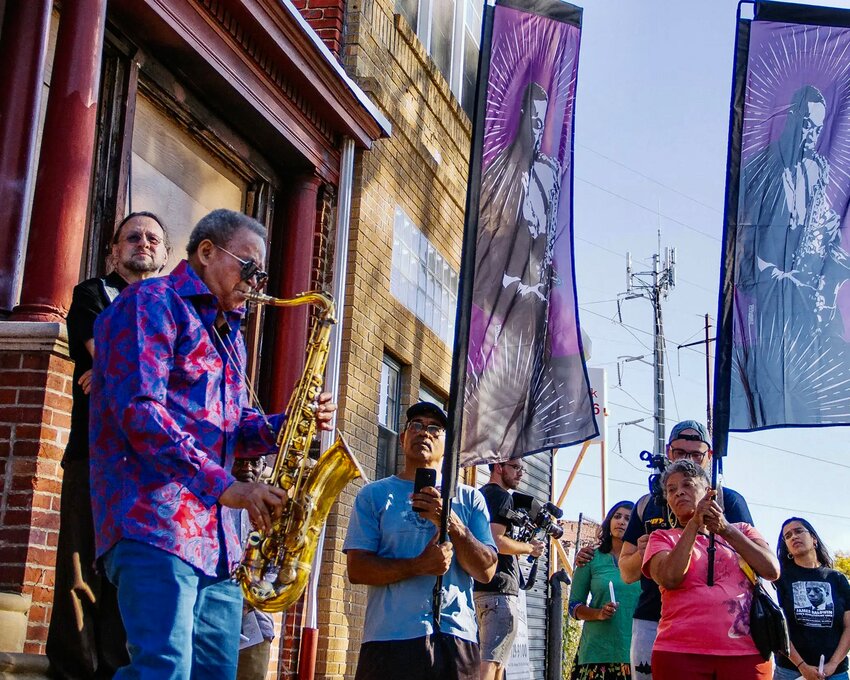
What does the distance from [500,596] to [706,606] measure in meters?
1.99

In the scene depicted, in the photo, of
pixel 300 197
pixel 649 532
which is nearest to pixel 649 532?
pixel 649 532

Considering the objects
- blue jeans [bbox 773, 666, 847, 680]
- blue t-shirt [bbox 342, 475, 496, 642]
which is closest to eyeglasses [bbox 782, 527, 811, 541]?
blue jeans [bbox 773, 666, 847, 680]

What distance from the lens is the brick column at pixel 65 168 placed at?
589cm

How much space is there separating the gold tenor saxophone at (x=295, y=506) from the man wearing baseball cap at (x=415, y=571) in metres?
0.73

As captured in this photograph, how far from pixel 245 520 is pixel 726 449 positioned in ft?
8.26

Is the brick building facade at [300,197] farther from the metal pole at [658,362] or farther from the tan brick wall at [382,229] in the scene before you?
the metal pole at [658,362]

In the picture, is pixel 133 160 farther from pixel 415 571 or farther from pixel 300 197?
pixel 415 571

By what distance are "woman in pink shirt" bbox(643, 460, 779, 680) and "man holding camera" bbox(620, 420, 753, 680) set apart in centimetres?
52

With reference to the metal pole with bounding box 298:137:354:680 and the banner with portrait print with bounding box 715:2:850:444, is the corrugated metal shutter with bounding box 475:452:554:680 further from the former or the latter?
the banner with portrait print with bounding box 715:2:850:444

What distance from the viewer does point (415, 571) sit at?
4.88m

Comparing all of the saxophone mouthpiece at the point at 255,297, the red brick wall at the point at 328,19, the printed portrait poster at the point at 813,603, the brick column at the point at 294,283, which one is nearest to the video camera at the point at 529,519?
the printed portrait poster at the point at 813,603

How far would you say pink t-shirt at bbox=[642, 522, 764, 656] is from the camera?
5422 millimetres

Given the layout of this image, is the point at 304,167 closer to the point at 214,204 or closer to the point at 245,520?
the point at 214,204

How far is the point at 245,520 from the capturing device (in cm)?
475
